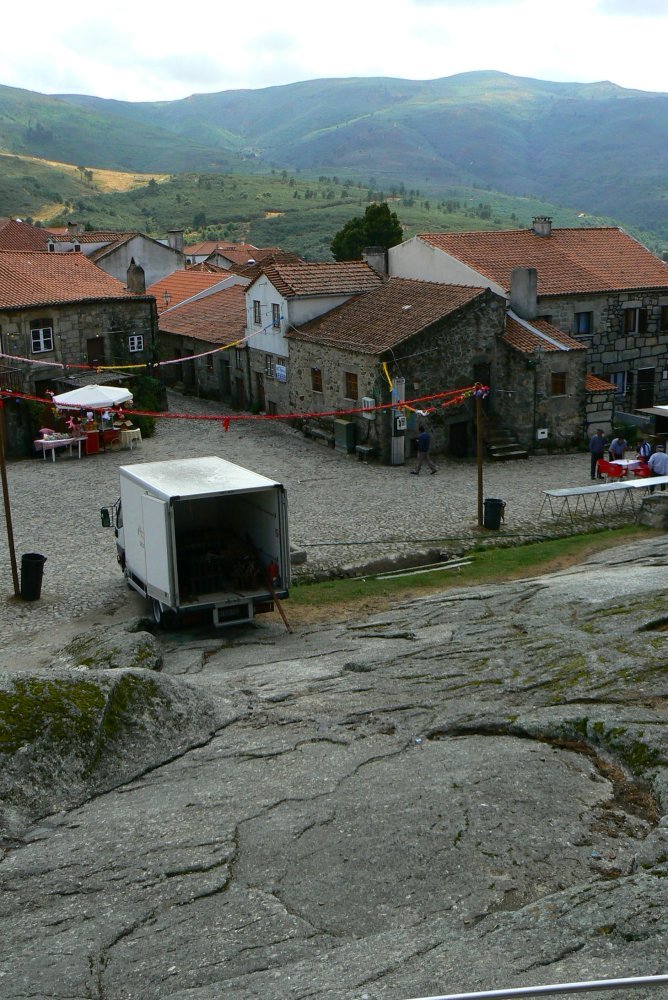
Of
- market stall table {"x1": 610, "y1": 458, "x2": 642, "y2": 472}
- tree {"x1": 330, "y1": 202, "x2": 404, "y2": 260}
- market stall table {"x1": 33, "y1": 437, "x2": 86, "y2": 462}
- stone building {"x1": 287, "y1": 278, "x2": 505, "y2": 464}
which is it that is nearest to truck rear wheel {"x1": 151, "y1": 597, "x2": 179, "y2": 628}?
stone building {"x1": 287, "y1": 278, "x2": 505, "y2": 464}

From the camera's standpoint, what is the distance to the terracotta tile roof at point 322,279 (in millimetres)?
41812

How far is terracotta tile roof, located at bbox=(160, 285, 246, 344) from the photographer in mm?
47906

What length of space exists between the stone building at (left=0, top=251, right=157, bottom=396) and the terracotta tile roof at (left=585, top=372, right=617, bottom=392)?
18.0 metres

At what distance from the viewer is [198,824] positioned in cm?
1125

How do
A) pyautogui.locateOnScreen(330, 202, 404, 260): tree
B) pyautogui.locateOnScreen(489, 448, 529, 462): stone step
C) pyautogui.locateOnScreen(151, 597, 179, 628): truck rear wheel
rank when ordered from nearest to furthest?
pyautogui.locateOnScreen(151, 597, 179, 628): truck rear wheel < pyautogui.locateOnScreen(489, 448, 529, 462): stone step < pyautogui.locateOnScreen(330, 202, 404, 260): tree

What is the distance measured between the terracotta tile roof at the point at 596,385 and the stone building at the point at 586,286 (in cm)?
158

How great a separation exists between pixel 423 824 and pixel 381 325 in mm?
28677

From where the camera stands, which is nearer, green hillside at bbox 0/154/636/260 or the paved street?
the paved street

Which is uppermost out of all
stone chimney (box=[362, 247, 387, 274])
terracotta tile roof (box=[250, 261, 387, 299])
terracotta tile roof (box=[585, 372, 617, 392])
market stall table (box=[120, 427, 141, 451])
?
stone chimney (box=[362, 247, 387, 274])

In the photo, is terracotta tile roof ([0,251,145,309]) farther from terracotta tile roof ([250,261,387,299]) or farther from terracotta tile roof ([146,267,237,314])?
terracotta tile roof ([146,267,237,314])

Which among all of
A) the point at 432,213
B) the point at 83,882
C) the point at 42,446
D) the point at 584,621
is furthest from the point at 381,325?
the point at 432,213

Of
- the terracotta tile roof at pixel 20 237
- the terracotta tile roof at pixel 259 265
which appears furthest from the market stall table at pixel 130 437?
the terracotta tile roof at pixel 20 237

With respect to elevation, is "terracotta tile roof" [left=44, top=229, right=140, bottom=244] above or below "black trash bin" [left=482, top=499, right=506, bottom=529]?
above

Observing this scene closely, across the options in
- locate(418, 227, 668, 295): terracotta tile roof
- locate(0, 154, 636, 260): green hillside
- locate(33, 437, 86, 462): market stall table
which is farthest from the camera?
locate(0, 154, 636, 260): green hillside
